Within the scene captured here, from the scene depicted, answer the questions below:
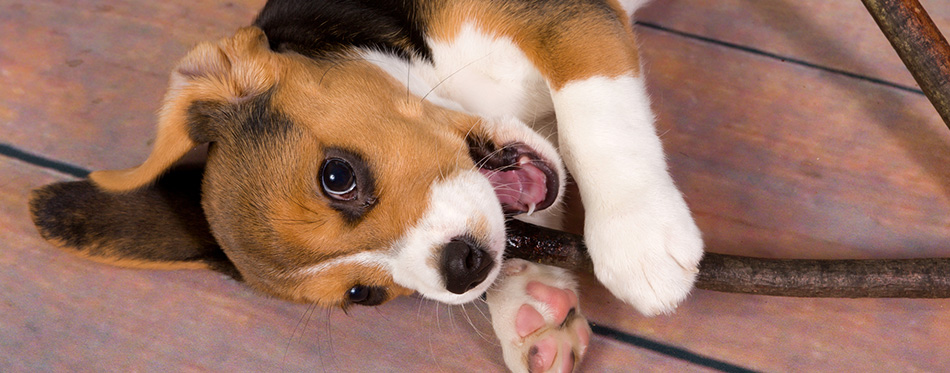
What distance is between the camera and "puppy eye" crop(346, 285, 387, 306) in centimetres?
144

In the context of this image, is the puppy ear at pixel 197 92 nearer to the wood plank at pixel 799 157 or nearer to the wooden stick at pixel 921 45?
the wood plank at pixel 799 157

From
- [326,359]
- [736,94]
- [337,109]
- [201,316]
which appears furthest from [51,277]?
[736,94]

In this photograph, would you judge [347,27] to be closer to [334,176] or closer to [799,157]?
[334,176]

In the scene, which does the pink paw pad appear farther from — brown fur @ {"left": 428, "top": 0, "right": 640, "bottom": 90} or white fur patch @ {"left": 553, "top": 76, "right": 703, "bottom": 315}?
brown fur @ {"left": 428, "top": 0, "right": 640, "bottom": 90}

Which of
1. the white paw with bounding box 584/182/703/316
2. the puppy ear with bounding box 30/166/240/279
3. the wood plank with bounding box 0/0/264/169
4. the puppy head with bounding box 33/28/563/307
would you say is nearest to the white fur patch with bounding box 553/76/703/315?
the white paw with bounding box 584/182/703/316

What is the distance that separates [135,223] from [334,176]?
0.58 metres

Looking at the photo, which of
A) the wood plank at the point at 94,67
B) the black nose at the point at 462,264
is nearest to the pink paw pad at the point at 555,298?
the black nose at the point at 462,264

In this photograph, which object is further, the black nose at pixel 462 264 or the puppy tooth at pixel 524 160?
the puppy tooth at pixel 524 160

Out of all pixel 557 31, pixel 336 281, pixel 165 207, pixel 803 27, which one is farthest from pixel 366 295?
pixel 803 27

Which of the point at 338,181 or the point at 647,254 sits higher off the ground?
the point at 338,181

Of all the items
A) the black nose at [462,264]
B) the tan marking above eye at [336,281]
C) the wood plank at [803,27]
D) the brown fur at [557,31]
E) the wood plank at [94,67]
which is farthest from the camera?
the wood plank at [94,67]

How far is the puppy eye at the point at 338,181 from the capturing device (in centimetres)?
132

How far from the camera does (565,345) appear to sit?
1410mm

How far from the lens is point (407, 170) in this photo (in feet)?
4.40
